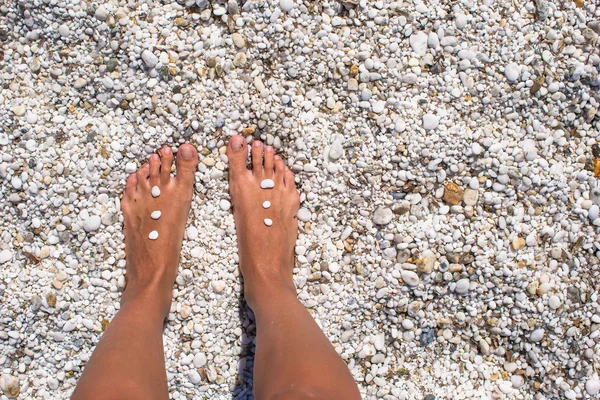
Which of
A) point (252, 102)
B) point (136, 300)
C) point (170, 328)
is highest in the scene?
point (252, 102)

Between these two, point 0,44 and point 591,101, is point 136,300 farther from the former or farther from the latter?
point 591,101

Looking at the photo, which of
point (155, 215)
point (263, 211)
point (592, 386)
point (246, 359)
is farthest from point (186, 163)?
point (592, 386)

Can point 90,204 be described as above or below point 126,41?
below

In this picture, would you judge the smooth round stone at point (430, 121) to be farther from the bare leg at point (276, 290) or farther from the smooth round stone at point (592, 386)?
the smooth round stone at point (592, 386)

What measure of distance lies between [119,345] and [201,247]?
0.54 meters

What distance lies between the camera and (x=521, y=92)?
2.27 meters

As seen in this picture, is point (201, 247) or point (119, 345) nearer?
point (119, 345)

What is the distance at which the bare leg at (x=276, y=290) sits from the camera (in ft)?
6.14

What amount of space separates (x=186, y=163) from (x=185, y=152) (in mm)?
49

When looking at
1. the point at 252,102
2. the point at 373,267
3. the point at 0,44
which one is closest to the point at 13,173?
the point at 0,44

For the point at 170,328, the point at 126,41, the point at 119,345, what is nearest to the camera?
the point at 119,345

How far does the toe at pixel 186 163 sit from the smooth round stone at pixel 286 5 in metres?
0.69

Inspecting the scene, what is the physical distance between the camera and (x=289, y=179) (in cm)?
240

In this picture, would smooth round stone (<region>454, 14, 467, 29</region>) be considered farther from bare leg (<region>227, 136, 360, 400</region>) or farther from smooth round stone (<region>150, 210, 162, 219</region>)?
smooth round stone (<region>150, 210, 162, 219</region>)
